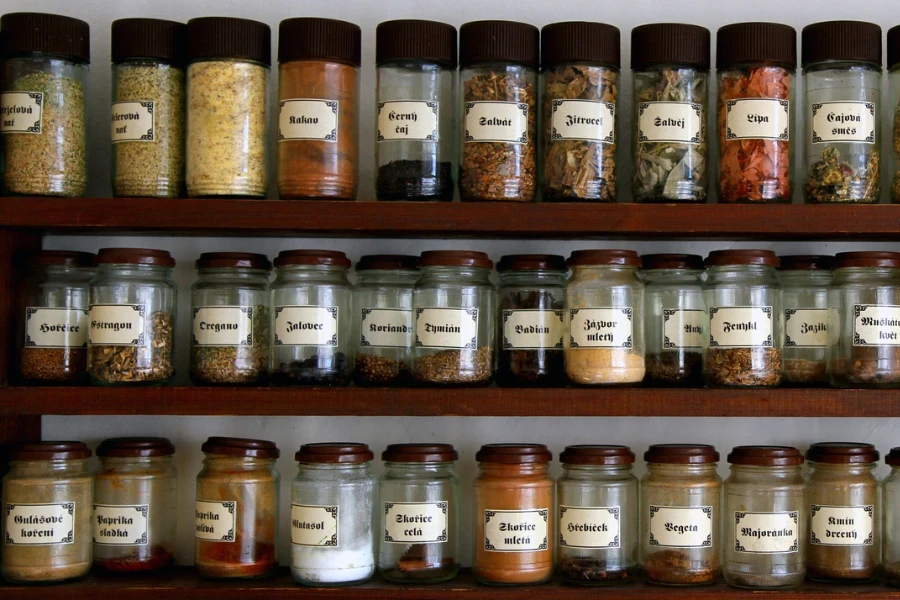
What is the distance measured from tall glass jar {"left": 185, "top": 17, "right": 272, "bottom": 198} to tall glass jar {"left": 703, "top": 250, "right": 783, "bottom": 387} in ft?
2.04

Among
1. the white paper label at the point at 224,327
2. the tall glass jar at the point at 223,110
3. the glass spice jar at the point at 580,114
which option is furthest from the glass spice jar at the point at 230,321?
the glass spice jar at the point at 580,114

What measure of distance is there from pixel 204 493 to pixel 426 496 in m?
0.30

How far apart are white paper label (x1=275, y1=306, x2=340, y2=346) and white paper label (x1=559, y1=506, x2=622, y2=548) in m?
0.40

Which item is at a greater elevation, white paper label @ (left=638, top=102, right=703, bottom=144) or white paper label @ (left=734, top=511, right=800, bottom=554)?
white paper label @ (left=638, top=102, right=703, bottom=144)

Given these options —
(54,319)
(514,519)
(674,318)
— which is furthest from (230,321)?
(674,318)

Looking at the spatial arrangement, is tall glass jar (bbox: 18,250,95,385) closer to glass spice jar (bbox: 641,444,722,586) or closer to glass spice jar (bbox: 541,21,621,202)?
glass spice jar (bbox: 541,21,621,202)

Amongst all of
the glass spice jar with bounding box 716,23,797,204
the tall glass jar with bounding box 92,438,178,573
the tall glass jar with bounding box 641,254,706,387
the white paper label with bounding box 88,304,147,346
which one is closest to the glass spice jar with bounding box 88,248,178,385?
the white paper label with bounding box 88,304,147,346

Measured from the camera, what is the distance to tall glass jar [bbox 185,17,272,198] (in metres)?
1.28

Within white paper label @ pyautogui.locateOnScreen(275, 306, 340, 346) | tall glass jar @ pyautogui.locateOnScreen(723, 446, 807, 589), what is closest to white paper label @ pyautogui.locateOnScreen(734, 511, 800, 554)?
tall glass jar @ pyautogui.locateOnScreen(723, 446, 807, 589)

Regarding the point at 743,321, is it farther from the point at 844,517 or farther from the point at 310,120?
the point at 310,120

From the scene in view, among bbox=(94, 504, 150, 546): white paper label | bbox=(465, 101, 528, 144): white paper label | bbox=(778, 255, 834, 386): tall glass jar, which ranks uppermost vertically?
bbox=(465, 101, 528, 144): white paper label

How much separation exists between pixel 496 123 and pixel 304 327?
14.4 inches

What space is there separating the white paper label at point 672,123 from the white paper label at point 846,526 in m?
0.52

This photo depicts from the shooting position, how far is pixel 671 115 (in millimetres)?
1282
